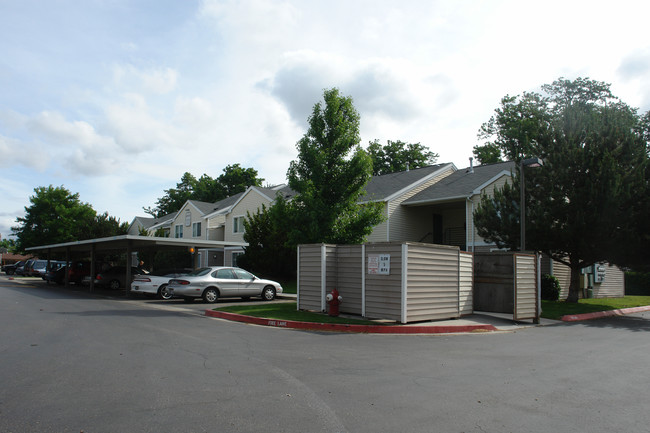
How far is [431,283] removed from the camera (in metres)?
13.4

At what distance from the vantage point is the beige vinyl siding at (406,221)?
28344 millimetres

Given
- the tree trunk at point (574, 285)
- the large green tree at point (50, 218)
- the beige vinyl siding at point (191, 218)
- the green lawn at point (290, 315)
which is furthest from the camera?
the large green tree at point (50, 218)

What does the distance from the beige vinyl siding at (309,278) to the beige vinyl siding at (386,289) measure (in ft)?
6.17

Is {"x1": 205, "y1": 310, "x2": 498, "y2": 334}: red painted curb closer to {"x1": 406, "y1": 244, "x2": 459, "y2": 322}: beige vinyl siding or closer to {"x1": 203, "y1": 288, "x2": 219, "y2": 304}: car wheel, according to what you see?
{"x1": 406, "y1": 244, "x2": 459, "y2": 322}: beige vinyl siding

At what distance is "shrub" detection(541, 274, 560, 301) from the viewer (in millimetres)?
22469

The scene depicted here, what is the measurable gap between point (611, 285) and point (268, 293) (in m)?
21.7

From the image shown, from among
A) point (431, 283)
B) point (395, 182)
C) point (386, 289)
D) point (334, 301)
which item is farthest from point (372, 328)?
point (395, 182)

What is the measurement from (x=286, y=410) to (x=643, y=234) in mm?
19642

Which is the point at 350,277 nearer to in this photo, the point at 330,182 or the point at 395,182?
the point at 330,182

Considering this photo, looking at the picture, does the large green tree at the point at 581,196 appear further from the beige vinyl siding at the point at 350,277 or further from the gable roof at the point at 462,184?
the beige vinyl siding at the point at 350,277

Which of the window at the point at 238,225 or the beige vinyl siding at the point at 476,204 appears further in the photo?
the window at the point at 238,225

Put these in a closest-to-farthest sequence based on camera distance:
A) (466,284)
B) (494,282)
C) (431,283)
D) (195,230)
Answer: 1. (431,283)
2. (466,284)
3. (494,282)
4. (195,230)

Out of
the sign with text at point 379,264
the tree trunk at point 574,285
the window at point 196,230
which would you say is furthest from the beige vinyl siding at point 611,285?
the window at point 196,230

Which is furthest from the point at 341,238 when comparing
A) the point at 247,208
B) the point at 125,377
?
the point at 247,208
